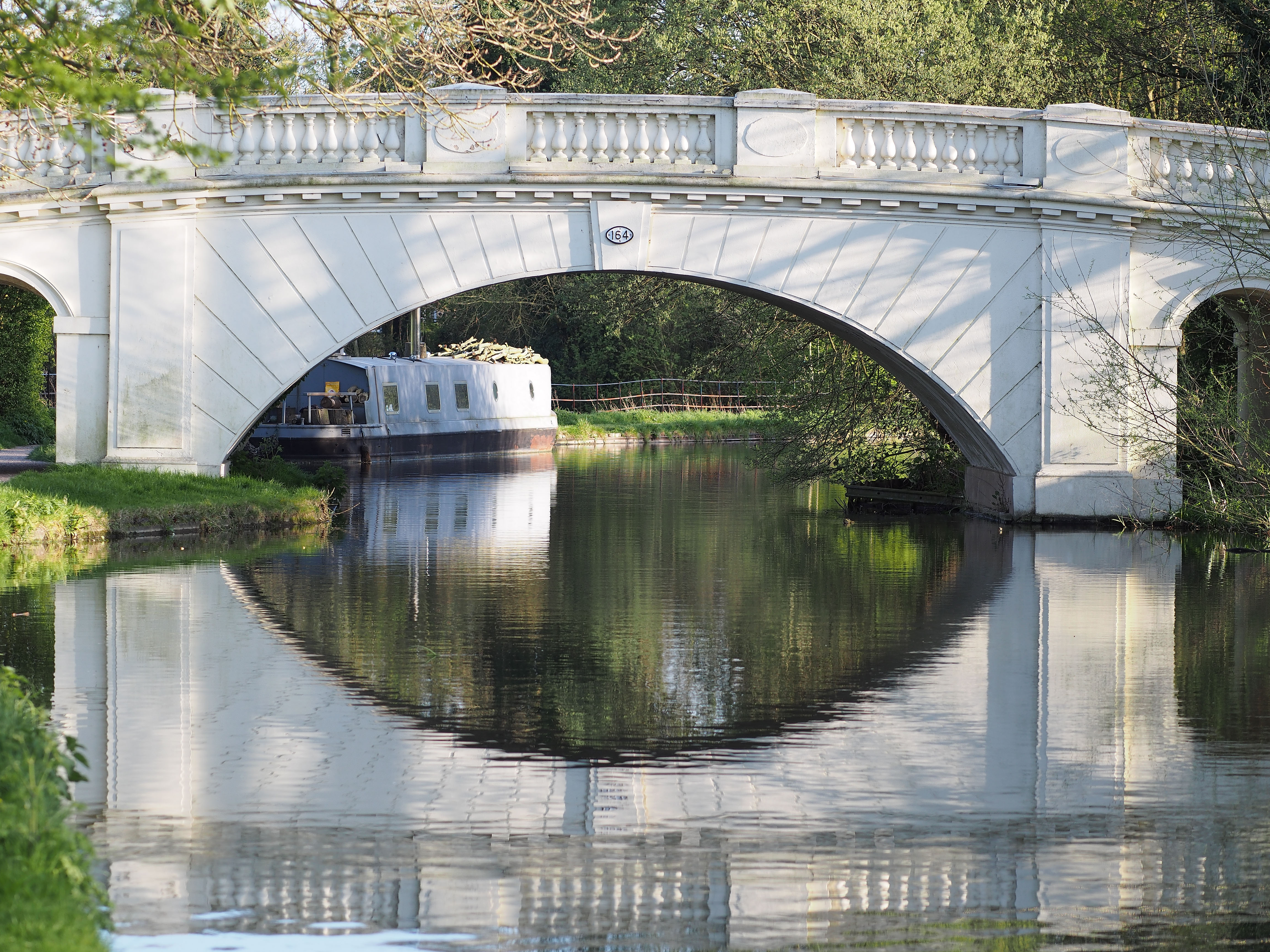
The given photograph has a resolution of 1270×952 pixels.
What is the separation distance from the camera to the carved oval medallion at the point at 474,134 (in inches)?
703

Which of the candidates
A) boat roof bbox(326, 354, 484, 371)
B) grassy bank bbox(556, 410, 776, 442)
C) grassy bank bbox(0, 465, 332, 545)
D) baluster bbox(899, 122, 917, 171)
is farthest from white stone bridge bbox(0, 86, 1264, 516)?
grassy bank bbox(556, 410, 776, 442)

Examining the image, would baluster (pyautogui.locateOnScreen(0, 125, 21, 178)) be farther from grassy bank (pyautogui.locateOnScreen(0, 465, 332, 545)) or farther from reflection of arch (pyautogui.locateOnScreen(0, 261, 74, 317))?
grassy bank (pyautogui.locateOnScreen(0, 465, 332, 545))

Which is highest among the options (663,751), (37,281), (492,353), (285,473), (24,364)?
(492,353)

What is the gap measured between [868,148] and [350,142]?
5864mm

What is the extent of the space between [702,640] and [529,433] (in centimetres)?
3041

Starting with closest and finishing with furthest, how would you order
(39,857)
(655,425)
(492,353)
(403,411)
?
(39,857)
(403,411)
(492,353)
(655,425)

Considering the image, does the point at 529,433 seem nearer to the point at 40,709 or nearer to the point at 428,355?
the point at 428,355

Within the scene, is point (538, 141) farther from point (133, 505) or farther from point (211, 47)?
point (211, 47)

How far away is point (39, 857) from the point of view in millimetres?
4352

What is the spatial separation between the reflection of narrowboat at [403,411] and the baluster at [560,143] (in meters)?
13.4

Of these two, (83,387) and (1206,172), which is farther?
(1206,172)

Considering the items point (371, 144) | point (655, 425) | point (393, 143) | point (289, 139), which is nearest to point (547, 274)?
point (393, 143)

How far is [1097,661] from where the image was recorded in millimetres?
9977

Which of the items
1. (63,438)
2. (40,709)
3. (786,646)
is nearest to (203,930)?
(40,709)
